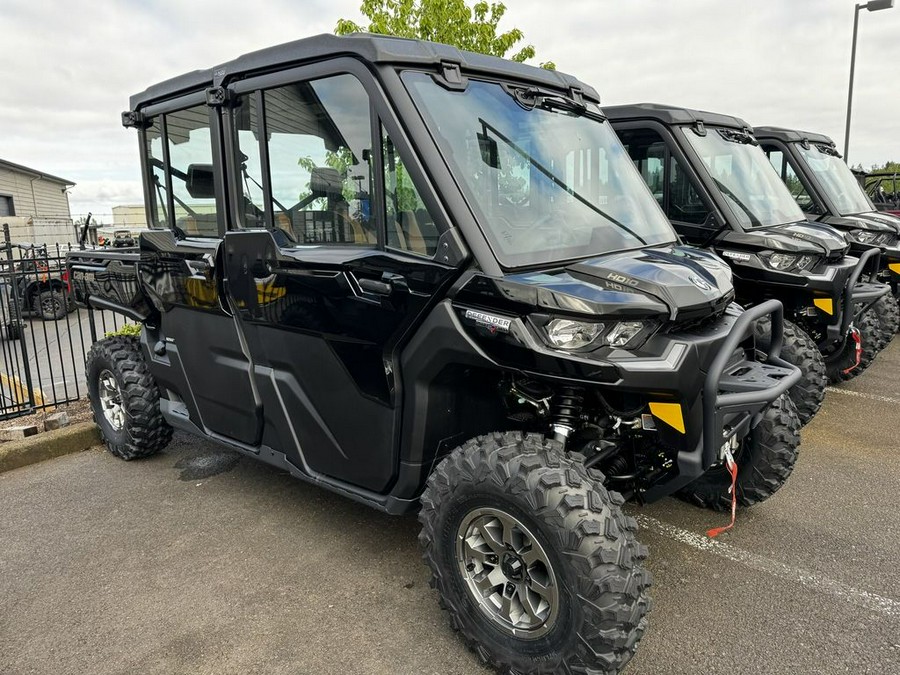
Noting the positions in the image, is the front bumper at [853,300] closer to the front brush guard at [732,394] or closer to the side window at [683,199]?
the side window at [683,199]

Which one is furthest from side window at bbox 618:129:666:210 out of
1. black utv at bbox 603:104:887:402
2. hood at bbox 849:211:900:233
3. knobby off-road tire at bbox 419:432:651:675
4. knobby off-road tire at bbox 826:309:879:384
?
knobby off-road tire at bbox 419:432:651:675

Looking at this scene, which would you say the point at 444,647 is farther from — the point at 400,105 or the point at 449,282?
the point at 400,105

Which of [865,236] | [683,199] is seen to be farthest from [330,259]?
→ [865,236]

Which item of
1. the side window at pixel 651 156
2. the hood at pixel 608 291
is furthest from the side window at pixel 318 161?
the side window at pixel 651 156

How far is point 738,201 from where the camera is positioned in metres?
5.86

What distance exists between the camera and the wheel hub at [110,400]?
4941mm

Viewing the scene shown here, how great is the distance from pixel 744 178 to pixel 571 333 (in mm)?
4674

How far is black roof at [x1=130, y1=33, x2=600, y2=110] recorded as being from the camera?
105 inches

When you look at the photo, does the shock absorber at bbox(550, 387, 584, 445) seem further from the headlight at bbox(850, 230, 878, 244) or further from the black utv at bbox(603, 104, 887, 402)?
the headlight at bbox(850, 230, 878, 244)

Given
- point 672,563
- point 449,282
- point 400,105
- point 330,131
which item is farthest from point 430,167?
point 672,563

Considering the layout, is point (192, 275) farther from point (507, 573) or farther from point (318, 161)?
point (507, 573)

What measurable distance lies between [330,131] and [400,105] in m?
0.47

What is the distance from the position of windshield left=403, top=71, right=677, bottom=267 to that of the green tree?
22.6ft

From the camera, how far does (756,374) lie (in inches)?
112
